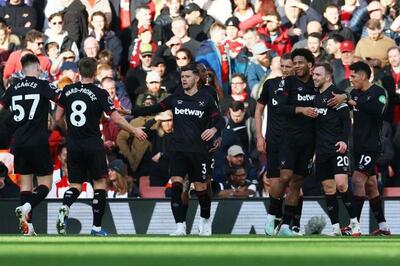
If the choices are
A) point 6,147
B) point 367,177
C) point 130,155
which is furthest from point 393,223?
point 6,147

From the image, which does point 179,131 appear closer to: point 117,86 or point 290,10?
point 117,86

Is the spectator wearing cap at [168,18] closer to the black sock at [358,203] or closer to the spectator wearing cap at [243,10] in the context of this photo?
the spectator wearing cap at [243,10]

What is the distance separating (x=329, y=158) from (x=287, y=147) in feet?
1.89

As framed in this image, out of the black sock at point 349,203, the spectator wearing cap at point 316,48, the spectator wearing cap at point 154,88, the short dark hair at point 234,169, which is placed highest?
the spectator wearing cap at point 316,48

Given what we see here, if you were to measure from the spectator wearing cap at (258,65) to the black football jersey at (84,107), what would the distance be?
6.06 m

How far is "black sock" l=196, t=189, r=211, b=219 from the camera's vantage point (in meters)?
18.8

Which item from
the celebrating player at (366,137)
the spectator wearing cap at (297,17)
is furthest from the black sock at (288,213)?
the spectator wearing cap at (297,17)

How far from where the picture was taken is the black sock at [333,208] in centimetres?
1831

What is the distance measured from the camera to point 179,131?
18656mm

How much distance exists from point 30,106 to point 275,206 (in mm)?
3548

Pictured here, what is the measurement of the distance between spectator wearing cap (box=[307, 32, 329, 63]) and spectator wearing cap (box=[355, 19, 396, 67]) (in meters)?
0.65

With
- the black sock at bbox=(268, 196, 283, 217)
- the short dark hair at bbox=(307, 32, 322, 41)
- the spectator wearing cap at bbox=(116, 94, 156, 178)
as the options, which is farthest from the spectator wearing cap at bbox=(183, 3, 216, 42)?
the black sock at bbox=(268, 196, 283, 217)

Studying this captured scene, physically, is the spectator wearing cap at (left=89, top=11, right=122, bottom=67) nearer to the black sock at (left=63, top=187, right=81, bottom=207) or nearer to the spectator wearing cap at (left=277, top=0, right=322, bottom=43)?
the spectator wearing cap at (left=277, top=0, right=322, bottom=43)

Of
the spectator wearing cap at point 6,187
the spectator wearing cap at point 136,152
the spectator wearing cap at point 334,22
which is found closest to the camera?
the spectator wearing cap at point 6,187
